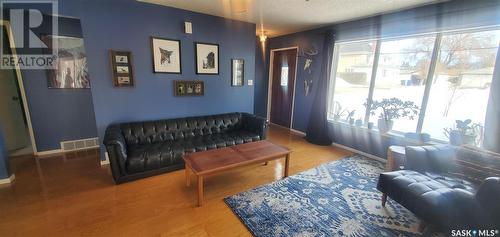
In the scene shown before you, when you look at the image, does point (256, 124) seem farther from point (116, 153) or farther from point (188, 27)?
point (116, 153)

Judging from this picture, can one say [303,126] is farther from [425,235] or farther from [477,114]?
[425,235]

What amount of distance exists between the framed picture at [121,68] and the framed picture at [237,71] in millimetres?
1716

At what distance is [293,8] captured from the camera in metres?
3.08

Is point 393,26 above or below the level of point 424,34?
above

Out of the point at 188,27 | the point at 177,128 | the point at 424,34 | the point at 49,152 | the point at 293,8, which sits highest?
the point at 293,8

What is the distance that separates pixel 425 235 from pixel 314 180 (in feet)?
3.98

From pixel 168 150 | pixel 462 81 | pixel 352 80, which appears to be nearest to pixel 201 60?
pixel 168 150

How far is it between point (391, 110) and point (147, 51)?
3.95m

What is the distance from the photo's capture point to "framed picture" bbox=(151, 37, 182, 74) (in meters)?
3.19

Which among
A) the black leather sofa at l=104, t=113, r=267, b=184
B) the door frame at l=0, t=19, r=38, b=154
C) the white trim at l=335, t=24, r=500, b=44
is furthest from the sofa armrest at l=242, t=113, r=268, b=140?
the door frame at l=0, t=19, r=38, b=154

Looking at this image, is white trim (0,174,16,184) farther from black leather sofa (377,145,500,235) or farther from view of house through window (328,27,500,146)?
view of house through window (328,27,500,146)

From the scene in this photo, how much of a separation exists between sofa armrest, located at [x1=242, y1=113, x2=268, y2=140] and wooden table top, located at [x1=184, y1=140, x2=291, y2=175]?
68 cm

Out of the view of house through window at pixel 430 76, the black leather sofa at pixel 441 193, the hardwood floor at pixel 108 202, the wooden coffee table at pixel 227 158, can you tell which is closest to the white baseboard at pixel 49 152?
the hardwood floor at pixel 108 202

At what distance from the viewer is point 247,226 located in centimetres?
189
